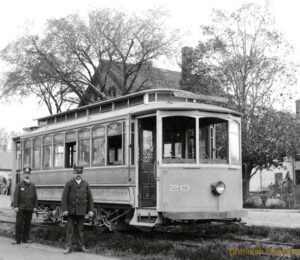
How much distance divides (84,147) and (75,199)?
3.61m

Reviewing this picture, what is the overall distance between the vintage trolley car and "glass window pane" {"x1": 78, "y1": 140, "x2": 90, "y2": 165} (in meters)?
0.02

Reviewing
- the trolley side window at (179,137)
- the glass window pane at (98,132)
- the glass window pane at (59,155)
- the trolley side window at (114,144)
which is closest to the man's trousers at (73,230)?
the trolley side window at (114,144)

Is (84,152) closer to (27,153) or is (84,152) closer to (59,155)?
(59,155)

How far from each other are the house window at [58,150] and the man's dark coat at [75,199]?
14.8 ft

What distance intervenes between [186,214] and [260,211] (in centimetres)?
1199

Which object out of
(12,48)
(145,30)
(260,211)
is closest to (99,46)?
(145,30)

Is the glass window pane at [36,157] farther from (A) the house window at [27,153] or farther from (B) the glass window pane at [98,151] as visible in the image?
(B) the glass window pane at [98,151]

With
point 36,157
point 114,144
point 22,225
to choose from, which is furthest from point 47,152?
point 22,225

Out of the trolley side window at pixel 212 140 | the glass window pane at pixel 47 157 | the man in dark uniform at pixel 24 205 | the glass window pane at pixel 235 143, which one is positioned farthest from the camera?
the glass window pane at pixel 47 157

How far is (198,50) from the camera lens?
29109 millimetres

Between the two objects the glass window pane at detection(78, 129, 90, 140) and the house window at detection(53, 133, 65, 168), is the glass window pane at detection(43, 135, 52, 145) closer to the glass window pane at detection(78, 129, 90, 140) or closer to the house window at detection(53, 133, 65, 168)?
the house window at detection(53, 133, 65, 168)

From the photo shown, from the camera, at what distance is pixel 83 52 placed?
116 feet

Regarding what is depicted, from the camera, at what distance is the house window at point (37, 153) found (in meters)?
16.5

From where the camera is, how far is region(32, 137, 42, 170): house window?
54.1 ft
